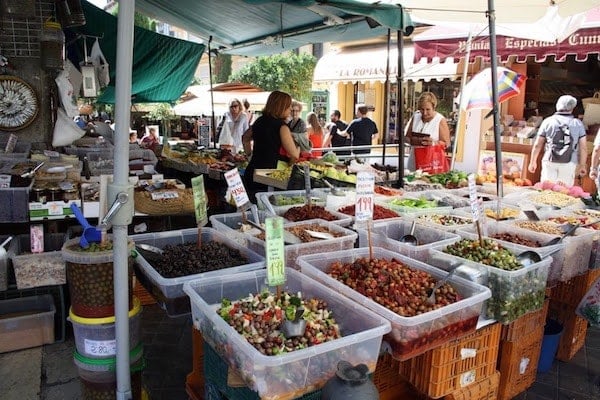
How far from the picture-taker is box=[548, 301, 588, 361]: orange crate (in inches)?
141

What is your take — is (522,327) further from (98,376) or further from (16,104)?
(16,104)

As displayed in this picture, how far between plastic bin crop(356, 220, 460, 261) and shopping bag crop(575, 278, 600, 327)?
0.99m

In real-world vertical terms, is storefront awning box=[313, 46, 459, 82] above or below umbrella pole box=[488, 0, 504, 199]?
above

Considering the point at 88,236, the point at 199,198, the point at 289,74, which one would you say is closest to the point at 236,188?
the point at 199,198

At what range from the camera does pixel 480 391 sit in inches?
99.7

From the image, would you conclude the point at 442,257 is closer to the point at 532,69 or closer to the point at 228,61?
the point at 532,69

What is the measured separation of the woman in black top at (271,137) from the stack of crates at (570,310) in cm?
271

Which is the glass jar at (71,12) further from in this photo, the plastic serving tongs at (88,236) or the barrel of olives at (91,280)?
the barrel of olives at (91,280)

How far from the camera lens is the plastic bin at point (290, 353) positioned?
1762mm

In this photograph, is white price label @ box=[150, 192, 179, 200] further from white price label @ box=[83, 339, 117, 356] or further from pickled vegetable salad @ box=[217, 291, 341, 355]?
pickled vegetable salad @ box=[217, 291, 341, 355]

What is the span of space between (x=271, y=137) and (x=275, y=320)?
333 cm

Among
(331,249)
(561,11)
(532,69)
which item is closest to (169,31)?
(532,69)

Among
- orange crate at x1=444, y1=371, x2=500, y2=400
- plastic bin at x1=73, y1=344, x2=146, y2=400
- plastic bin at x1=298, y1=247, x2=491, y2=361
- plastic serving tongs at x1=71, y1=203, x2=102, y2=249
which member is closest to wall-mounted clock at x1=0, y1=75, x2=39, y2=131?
plastic serving tongs at x1=71, y1=203, x2=102, y2=249

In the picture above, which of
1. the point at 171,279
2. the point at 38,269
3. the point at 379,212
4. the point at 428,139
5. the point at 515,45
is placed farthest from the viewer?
the point at 515,45
